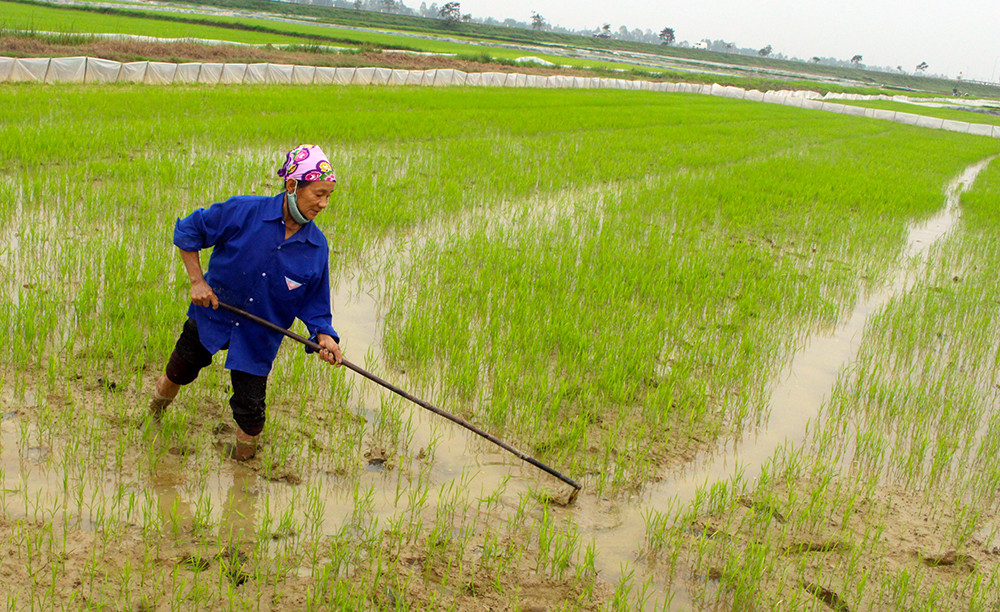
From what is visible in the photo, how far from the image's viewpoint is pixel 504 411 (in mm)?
2920

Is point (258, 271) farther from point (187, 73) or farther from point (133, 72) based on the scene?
point (187, 73)

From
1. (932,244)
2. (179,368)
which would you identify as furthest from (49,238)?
(932,244)

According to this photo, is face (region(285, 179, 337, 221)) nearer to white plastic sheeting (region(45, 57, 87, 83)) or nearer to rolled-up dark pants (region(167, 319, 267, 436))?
rolled-up dark pants (region(167, 319, 267, 436))

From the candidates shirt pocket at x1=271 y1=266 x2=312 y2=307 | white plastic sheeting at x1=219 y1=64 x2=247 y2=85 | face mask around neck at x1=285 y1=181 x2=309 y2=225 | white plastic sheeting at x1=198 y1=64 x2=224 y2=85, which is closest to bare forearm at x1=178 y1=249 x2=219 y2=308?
shirt pocket at x1=271 y1=266 x2=312 y2=307

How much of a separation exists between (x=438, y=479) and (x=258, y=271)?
895 mm

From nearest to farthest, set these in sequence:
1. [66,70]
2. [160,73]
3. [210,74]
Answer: [66,70]
[160,73]
[210,74]

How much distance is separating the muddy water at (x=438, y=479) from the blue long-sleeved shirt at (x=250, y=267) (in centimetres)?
39

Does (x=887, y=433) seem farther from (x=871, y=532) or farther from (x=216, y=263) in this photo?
(x=216, y=263)

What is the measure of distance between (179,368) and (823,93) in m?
40.9

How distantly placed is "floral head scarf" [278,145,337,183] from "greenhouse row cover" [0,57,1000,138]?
10.1 metres

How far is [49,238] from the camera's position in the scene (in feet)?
14.0

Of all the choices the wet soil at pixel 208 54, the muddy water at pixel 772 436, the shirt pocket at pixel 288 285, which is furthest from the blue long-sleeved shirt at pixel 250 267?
the wet soil at pixel 208 54

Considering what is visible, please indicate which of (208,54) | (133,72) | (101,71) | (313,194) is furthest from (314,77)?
(313,194)

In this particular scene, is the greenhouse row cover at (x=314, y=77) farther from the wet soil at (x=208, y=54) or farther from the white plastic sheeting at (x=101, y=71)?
the wet soil at (x=208, y=54)
